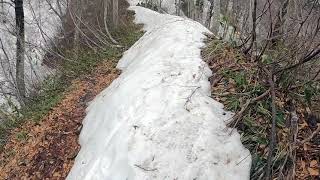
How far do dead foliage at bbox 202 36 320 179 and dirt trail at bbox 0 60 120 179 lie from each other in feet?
7.77

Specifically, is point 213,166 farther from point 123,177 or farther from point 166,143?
point 123,177

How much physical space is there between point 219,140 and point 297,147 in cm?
82

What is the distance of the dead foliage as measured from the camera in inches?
164

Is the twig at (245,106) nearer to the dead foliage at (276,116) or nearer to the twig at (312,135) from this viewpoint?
the dead foliage at (276,116)

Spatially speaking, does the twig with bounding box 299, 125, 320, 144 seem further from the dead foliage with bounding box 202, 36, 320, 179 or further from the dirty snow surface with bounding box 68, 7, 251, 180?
the dirty snow surface with bounding box 68, 7, 251, 180

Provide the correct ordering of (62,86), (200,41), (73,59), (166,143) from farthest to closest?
1. (73,59)
2. (62,86)
3. (200,41)
4. (166,143)

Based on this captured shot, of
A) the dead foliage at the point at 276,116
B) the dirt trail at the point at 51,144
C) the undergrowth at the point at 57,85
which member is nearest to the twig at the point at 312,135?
the dead foliage at the point at 276,116

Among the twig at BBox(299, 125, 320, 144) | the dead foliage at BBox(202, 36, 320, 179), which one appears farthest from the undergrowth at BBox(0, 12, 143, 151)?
the twig at BBox(299, 125, 320, 144)

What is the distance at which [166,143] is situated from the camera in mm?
4570

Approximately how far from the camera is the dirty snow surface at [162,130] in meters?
4.31

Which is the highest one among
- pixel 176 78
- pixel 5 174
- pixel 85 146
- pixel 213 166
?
pixel 176 78

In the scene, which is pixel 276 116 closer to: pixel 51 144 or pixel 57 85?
pixel 51 144

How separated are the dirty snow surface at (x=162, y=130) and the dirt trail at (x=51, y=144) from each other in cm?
31

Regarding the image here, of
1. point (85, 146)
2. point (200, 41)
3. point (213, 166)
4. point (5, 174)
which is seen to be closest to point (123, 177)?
point (213, 166)
